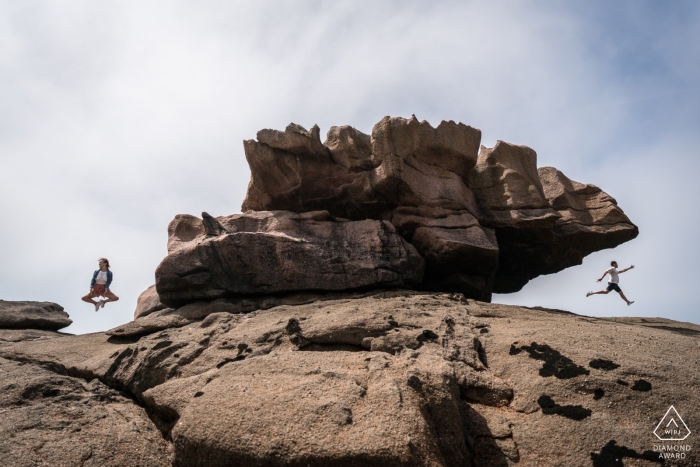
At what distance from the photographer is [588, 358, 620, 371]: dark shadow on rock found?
10711mm

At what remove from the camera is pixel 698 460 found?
27.9 feet

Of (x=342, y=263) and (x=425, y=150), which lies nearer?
(x=342, y=263)

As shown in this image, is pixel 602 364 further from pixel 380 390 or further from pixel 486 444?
pixel 380 390

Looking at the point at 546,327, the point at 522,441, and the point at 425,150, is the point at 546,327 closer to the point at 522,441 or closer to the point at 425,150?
the point at 522,441

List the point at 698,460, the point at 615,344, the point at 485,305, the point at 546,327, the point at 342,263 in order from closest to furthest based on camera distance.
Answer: the point at 698,460
the point at 615,344
the point at 546,327
the point at 485,305
the point at 342,263

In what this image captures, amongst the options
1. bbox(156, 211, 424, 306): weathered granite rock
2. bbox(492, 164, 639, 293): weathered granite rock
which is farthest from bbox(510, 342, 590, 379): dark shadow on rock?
bbox(492, 164, 639, 293): weathered granite rock

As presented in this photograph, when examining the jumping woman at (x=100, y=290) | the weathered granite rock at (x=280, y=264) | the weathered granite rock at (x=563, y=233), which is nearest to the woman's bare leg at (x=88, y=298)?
the jumping woman at (x=100, y=290)

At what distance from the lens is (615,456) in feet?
28.5

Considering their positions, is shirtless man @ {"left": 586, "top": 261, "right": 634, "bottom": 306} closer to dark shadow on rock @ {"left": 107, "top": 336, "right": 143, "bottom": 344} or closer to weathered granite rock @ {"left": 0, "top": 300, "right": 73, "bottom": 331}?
dark shadow on rock @ {"left": 107, "top": 336, "right": 143, "bottom": 344}

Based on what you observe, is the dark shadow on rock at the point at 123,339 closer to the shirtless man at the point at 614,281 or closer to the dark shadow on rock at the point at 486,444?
the dark shadow on rock at the point at 486,444

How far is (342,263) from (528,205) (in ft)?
24.9

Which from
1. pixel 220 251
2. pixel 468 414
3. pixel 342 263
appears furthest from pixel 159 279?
pixel 468 414

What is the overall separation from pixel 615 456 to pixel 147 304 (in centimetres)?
1977

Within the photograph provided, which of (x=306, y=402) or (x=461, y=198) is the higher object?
(x=461, y=198)
